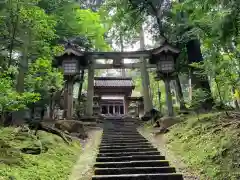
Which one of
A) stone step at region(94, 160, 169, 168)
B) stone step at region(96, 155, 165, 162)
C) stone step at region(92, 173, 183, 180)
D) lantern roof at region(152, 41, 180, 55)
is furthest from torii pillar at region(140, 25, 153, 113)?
stone step at region(92, 173, 183, 180)

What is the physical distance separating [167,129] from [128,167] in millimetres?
5142

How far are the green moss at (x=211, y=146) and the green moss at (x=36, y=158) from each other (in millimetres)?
3433

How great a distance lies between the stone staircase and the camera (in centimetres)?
645

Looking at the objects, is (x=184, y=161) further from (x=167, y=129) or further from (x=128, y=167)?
(x=167, y=129)

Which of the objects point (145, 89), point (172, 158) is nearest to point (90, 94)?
point (145, 89)

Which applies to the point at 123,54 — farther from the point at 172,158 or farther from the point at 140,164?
the point at 140,164

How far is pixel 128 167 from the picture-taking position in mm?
7195

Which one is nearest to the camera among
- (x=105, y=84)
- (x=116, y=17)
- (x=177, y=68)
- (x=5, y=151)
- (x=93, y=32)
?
(x=5, y=151)

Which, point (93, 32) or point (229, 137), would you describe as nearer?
point (229, 137)

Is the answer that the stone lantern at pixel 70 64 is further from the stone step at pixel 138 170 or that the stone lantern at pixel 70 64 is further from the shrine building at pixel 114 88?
the stone step at pixel 138 170

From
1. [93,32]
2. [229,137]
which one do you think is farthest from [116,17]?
[229,137]

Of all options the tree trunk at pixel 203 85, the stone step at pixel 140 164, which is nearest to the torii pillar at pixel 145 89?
the tree trunk at pixel 203 85

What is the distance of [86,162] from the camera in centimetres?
783

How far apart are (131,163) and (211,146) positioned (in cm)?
235
